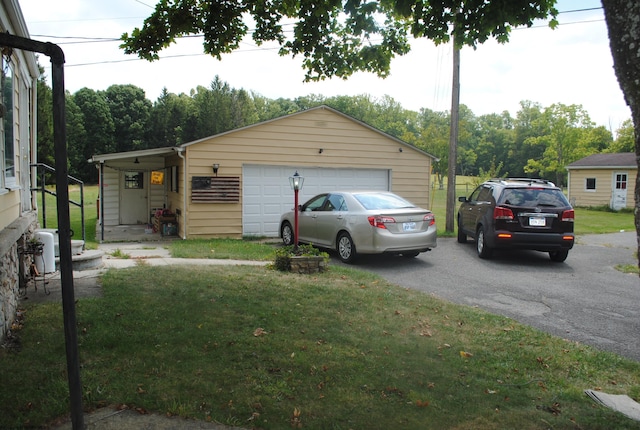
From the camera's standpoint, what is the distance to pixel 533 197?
33.4 ft

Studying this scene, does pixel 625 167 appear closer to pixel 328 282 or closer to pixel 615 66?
pixel 328 282

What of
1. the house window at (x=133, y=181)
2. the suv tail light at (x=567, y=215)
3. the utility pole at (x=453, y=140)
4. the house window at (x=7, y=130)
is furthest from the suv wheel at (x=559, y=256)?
the house window at (x=133, y=181)

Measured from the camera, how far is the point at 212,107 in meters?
47.4

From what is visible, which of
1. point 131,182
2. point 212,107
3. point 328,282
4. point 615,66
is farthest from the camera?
point 212,107

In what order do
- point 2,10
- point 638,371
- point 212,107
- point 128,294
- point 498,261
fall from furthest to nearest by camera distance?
point 212,107, point 498,261, point 128,294, point 2,10, point 638,371

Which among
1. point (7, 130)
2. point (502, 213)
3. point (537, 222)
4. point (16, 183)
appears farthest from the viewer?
point (502, 213)

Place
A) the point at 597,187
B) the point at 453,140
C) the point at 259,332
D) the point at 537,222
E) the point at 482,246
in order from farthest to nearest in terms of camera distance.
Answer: the point at 597,187 < the point at 453,140 < the point at 482,246 < the point at 537,222 < the point at 259,332

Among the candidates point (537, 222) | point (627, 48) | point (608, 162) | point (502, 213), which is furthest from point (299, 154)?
point (608, 162)

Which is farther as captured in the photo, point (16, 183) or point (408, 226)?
point (408, 226)

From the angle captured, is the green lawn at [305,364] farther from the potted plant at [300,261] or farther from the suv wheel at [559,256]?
the suv wheel at [559,256]

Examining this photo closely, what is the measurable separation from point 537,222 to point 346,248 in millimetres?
3874

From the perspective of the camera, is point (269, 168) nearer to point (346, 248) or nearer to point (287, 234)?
point (287, 234)

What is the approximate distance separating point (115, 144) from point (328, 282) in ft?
148

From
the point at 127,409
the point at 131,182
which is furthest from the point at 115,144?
the point at 127,409
